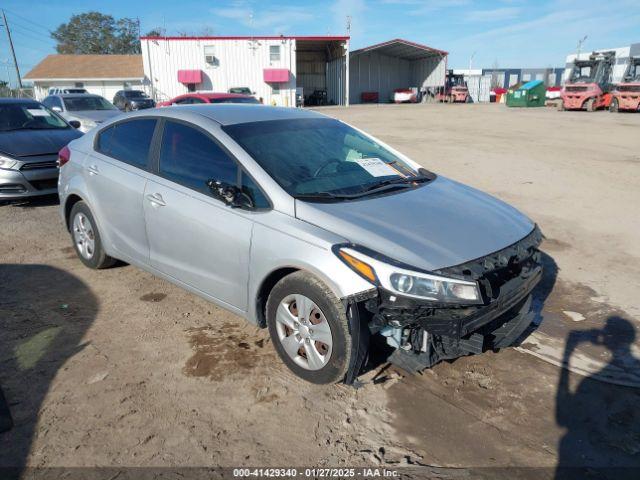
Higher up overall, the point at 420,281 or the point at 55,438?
the point at 420,281

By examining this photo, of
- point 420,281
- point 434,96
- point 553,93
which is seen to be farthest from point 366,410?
point 434,96

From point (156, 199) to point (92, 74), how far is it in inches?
2029

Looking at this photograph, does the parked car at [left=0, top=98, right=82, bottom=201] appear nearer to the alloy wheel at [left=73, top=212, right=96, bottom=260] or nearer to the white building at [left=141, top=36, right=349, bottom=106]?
the alloy wheel at [left=73, top=212, right=96, bottom=260]

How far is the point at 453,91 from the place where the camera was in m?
49.2

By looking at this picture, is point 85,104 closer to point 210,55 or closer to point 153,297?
point 153,297

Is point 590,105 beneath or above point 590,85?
beneath

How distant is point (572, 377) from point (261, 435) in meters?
2.07

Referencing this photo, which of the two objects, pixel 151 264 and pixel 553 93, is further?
pixel 553 93

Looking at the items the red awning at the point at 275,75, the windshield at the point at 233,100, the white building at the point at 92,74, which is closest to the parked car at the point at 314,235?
the windshield at the point at 233,100

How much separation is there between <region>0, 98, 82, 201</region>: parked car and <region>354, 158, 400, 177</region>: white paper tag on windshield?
564 centimetres

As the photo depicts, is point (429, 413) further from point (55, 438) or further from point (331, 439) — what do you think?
point (55, 438)

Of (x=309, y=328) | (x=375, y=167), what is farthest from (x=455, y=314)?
(x=375, y=167)

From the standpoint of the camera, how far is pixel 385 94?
55562mm

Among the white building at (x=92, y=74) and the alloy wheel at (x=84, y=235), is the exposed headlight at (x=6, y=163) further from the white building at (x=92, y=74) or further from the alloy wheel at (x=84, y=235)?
the white building at (x=92, y=74)
